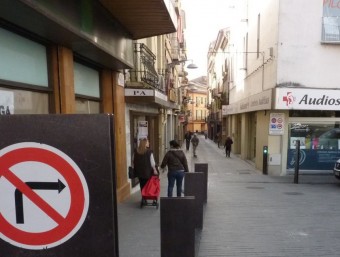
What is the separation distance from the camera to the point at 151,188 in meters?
7.33

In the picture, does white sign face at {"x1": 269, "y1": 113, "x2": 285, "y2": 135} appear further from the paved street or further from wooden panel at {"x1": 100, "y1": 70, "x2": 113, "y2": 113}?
wooden panel at {"x1": 100, "y1": 70, "x2": 113, "y2": 113}

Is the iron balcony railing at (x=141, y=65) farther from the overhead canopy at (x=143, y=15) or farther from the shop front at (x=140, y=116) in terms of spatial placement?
the overhead canopy at (x=143, y=15)

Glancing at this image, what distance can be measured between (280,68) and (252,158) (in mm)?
8004

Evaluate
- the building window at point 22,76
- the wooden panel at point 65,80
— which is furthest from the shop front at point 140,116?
the building window at point 22,76

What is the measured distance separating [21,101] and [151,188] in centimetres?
393

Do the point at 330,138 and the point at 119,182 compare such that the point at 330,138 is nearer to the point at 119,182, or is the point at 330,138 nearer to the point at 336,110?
the point at 336,110

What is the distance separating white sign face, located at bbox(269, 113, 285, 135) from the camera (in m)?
12.9

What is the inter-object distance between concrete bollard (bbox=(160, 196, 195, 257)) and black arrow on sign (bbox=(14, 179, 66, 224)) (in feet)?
7.72

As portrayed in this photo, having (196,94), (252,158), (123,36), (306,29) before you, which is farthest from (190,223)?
(196,94)

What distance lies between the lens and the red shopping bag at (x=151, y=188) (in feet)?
23.9

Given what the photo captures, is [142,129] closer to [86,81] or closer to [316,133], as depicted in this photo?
[86,81]

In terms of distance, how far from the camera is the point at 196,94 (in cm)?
7206

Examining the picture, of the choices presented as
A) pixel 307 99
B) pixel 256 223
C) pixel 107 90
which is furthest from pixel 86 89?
pixel 307 99

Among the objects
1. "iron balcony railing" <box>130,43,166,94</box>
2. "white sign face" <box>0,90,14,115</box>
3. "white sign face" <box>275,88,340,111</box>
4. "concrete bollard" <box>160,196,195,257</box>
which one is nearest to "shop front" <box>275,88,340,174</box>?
"white sign face" <box>275,88,340,111</box>
